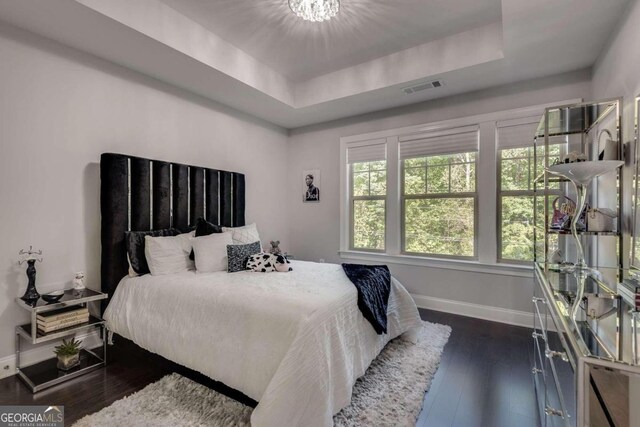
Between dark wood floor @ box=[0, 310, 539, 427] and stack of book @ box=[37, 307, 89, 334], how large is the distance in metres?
0.40

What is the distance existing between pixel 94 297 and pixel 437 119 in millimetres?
3951

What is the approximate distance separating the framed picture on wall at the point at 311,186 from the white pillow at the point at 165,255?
7.37ft

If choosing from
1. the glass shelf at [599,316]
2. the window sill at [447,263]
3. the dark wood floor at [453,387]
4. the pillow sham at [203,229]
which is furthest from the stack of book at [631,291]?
the pillow sham at [203,229]

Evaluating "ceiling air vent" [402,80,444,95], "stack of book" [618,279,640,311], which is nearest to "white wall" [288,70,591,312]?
"ceiling air vent" [402,80,444,95]

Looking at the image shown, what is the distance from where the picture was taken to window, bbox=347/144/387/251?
13.6ft

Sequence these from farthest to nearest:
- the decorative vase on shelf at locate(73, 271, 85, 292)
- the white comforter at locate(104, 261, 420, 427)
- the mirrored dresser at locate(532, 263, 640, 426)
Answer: the decorative vase on shelf at locate(73, 271, 85, 292) → the white comforter at locate(104, 261, 420, 427) → the mirrored dresser at locate(532, 263, 640, 426)

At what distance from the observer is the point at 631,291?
4.58 ft

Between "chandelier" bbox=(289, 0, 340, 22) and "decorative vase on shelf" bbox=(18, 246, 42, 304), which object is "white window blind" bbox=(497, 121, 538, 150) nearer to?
"chandelier" bbox=(289, 0, 340, 22)

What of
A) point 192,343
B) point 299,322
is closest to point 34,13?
point 192,343

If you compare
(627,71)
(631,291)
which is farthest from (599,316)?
(627,71)

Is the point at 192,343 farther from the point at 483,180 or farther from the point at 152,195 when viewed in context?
the point at 483,180

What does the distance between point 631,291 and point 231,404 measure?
2.26 m

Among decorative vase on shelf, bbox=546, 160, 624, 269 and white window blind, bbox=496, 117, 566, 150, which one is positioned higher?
white window blind, bbox=496, 117, 566, 150

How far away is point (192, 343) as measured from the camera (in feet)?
6.66
